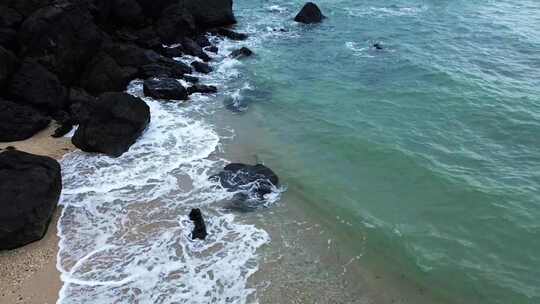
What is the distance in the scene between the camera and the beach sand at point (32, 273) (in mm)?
12766

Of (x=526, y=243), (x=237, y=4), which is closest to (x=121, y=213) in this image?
(x=526, y=243)

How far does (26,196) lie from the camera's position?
584 inches

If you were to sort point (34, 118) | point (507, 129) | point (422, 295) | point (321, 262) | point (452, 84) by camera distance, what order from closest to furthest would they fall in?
point (422, 295), point (321, 262), point (34, 118), point (507, 129), point (452, 84)

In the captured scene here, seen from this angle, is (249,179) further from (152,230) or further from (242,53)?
(242,53)

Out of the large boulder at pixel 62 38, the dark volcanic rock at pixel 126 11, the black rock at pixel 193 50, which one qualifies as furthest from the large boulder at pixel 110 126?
the dark volcanic rock at pixel 126 11

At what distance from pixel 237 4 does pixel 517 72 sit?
80.1ft

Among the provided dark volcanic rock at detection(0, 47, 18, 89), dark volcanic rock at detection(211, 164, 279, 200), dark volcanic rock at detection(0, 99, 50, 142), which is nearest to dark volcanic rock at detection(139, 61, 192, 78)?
dark volcanic rock at detection(0, 47, 18, 89)

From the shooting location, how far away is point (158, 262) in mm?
14156

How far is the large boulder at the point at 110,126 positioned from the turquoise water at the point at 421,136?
5323 mm

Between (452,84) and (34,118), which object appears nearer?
(34,118)

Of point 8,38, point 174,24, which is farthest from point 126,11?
A: point 8,38

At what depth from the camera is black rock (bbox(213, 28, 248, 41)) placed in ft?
112

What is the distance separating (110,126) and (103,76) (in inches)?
214

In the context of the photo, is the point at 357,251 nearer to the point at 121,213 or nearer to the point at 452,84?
the point at 121,213
